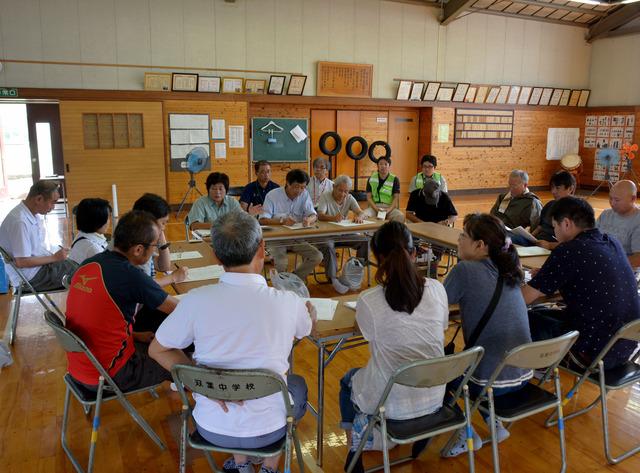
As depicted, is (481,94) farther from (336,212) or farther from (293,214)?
(293,214)

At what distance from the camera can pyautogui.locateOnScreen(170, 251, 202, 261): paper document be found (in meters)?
3.51

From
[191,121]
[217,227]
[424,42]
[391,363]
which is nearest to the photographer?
[217,227]

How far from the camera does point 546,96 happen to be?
1319cm

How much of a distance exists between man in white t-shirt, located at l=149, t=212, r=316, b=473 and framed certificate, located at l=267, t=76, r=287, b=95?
342 inches

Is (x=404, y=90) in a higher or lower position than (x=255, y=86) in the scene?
higher

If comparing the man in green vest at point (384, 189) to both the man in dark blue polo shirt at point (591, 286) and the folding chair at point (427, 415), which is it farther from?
the folding chair at point (427, 415)

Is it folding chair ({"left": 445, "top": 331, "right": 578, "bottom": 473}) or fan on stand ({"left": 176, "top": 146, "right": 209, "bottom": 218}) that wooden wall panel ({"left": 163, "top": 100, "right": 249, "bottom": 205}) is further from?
folding chair ({"left": 445, "top": 331, "right": 578, "bottom": 473})

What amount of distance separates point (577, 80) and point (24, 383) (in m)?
14.5

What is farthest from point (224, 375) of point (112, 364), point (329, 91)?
point (329, 91)

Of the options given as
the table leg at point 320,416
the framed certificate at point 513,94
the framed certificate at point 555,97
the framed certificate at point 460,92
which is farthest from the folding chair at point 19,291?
the framed certificate at point 555,97

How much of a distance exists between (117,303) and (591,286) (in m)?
2.24

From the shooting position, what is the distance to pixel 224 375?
166cm

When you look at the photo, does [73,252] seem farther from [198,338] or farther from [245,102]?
[245,102]

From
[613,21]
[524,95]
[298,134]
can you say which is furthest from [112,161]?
[613,21]
